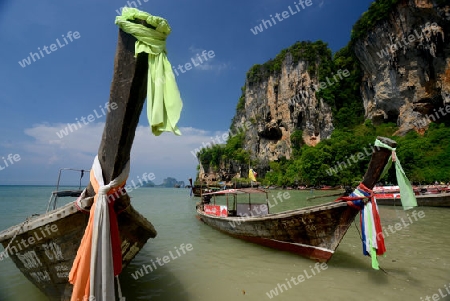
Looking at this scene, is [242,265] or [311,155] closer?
[242,265]

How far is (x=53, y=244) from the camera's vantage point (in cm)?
355

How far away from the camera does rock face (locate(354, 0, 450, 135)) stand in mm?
27953

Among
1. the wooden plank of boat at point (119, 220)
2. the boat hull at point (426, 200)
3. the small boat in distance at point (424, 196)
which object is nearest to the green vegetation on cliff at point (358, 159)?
the small boat in distance at point (424, 196)

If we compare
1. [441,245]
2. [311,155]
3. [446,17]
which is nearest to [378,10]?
[446,17]

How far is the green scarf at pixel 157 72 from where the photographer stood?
2.24 meters

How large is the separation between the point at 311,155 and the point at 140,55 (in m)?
42.8

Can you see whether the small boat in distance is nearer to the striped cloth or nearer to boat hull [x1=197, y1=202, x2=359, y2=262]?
boat hull [x1=197, y1=202, x2=359, y2=262]

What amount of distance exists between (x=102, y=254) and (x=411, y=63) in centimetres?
4086

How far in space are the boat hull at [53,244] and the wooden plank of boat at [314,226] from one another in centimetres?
422

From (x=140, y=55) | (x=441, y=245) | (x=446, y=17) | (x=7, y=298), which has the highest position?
(x=446, y=17)

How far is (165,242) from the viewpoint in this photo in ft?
30.4

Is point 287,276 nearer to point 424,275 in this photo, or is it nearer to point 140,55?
point 424,275

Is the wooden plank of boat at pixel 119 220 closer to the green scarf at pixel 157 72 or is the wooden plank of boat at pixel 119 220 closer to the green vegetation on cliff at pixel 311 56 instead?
the green scarf at pixel 157 72

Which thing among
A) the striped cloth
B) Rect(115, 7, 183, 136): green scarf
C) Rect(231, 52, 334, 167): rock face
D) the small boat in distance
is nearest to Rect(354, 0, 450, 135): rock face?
Rect(231, 52, 334, 167): rock face
